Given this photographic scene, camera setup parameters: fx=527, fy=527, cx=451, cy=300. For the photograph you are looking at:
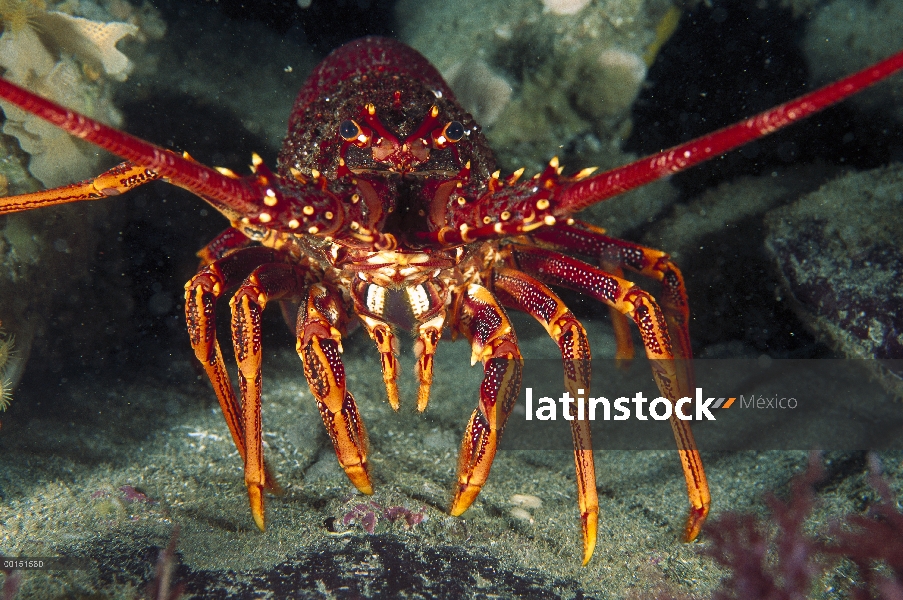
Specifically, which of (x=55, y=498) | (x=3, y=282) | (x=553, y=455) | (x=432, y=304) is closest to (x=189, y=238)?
(x=3, y=282)

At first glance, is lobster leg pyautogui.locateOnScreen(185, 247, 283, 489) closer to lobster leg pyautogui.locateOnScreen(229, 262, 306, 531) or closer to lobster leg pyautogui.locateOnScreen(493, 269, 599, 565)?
→ lobster leg pyautogui.locateOnScreen(229, 262, 306, 531)

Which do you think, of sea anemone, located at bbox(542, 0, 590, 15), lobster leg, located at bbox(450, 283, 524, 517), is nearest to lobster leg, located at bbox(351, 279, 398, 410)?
lobster leg, located at bbox(450, 283, 524, 517)

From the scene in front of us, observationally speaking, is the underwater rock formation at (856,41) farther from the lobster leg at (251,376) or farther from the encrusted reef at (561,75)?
the lobster leg at (251,376)

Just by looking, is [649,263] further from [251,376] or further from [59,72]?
[59,72]

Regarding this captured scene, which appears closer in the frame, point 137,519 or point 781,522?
point 781,522

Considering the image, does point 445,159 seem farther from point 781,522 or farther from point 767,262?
point 767,262

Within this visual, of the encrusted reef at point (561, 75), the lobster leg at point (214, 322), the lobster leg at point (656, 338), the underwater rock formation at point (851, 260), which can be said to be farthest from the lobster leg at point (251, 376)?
the underwater rock formation at point (851, 260)
